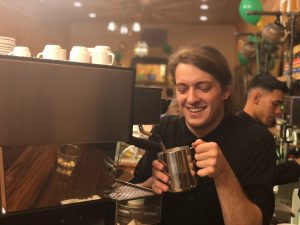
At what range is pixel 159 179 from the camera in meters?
0.96

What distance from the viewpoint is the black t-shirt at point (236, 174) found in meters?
1.07

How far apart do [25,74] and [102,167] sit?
283 millimetres

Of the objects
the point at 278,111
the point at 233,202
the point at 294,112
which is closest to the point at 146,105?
the point at 233,202

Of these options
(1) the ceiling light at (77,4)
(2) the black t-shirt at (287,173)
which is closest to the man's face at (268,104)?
(2) the black t-shirt at (287,173)

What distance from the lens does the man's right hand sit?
94 centimetres

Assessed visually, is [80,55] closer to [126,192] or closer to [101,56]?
[101,56]

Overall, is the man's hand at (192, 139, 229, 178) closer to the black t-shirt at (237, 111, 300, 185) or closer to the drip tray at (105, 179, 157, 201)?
the drip tray at (105, 179, 157, 201)

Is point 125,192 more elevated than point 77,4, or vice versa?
point 77,4

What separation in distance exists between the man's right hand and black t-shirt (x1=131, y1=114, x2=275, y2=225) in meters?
0.20

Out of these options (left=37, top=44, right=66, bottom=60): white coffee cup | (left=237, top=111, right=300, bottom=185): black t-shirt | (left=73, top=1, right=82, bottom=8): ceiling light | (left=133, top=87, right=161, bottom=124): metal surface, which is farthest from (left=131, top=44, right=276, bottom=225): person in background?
(left=73, top=1, right=82, bottom=8): ceiling light

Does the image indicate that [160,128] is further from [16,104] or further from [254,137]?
[16,104]

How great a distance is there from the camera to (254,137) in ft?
3.85

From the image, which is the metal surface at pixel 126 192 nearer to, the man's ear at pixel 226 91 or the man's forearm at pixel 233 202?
the man's forearm at pixel 233 202

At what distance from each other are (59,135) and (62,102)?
63 mm
